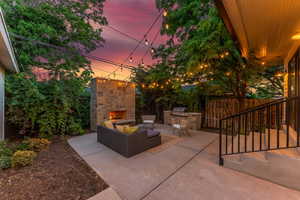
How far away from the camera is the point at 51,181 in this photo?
248 centimetres

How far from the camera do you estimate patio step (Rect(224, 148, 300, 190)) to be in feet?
7.56

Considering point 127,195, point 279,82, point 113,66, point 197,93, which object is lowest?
point 127,195

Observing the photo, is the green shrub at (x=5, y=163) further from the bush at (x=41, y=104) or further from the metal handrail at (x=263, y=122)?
the metal handrail at (x=263, y=122)

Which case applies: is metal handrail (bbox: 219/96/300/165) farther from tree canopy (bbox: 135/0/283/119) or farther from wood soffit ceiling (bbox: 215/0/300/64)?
tree canopy (bbox: 135/0/283/119)

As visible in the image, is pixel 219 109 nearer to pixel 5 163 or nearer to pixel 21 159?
pixel 21 159

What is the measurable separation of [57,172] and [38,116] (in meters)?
3.71

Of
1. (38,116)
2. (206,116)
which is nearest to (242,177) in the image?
(206,116)

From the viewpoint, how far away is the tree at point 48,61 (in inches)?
186

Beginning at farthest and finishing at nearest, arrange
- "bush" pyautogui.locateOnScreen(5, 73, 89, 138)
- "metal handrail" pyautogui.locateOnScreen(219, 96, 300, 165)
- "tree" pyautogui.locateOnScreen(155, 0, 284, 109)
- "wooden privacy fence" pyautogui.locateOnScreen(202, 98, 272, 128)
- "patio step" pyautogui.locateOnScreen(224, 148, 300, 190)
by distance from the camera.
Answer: "wooden privacy fence" pyautogui.locateOnScreen(202, 98, 272, 128) → "bush" pyautogui.locateOnScreen(5, 73, 89, 138) → "tree" pyautogui.locateOnScreen(155, 0, 284, 109) → "metal handrail" pyautogui.locateOnScreen(219, 96, 300, 165) → "patio step" pyautogui.locateOnScreen(224, 148, 300, 190)

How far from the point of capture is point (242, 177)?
8.75 ft

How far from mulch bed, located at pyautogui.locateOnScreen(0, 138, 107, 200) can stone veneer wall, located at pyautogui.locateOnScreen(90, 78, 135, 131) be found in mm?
3415

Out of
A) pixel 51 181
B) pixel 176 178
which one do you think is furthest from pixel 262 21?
pixel 51 181

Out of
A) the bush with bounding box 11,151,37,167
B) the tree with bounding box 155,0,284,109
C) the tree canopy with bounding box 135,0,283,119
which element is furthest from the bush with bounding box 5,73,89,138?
the tree with bounding box 155,0,284,109

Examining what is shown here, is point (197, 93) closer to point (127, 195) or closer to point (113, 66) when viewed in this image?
point (113, 66)
